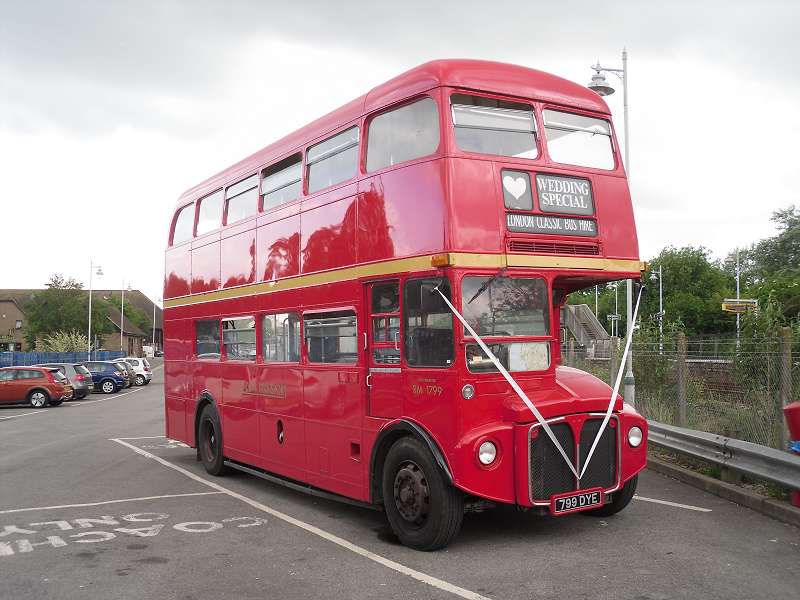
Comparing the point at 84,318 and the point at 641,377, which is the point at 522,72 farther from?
the point at 84,318

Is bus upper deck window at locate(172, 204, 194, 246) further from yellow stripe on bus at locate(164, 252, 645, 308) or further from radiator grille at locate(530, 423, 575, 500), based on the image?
radiator grille at locate(530, 423, 575, 500)

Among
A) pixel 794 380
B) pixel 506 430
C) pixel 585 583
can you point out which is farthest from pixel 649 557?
pixel 794 380

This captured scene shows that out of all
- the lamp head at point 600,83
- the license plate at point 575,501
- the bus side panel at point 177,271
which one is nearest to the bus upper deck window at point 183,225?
the bus side panel at point 177,271

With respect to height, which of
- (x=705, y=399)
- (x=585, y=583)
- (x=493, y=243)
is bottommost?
(x=585, y=583)

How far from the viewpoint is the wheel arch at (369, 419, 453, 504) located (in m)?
6.97

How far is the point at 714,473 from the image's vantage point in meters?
9.80

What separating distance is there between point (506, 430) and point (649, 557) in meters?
1.56

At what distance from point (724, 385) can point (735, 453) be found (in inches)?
115

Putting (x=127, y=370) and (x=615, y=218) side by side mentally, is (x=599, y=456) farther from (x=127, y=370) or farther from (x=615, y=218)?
(x=127, y=370)

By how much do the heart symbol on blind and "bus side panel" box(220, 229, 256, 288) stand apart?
4.36 m

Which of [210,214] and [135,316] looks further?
[135,316]

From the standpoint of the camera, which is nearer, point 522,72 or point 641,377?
point 522,72

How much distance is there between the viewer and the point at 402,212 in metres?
7.55

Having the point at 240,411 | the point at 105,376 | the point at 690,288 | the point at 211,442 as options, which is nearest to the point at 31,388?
the point at 105,376
